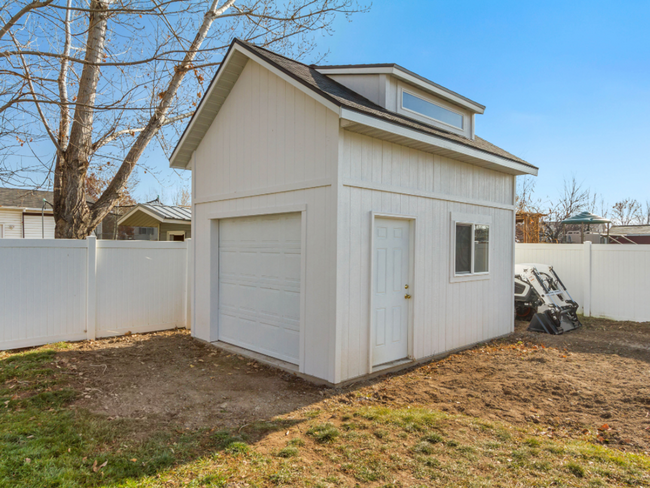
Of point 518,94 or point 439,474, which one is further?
point 518,94

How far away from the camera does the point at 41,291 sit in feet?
22.9

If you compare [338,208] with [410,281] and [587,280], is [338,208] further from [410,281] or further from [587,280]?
[587,280]

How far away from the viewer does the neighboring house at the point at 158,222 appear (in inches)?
618

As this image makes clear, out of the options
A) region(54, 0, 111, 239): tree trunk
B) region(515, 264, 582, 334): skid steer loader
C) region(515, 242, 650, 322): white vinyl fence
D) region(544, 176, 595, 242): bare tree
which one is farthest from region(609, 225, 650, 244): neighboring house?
region(54, 0, 111, 239): tree trunk

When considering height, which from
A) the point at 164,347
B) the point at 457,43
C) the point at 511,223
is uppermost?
the point at 457,43

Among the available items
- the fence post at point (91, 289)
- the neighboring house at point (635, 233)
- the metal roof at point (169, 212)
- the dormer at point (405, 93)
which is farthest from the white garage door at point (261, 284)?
the neighboring house at point (635, 233)

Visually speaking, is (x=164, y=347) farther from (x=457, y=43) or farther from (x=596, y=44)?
(x=596, y=44)

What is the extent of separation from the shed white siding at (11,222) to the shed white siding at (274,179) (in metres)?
16.7

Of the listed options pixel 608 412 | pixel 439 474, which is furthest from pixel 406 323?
pixel 439 474

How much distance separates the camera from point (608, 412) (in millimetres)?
4512

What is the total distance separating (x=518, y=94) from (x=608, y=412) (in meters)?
12.9

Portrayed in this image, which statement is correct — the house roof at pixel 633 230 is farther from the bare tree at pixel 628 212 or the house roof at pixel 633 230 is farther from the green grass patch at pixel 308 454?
the green grass patch at pixel 308 454

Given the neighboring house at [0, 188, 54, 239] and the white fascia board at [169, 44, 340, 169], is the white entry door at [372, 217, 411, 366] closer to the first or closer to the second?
the white fascia board at [169, 44, 340, 169]

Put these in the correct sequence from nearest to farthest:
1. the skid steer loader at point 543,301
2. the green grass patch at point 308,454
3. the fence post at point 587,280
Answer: the green grass patch at point 308,454
the skid steer loader at point 543,301
the fence post at point 587,280
